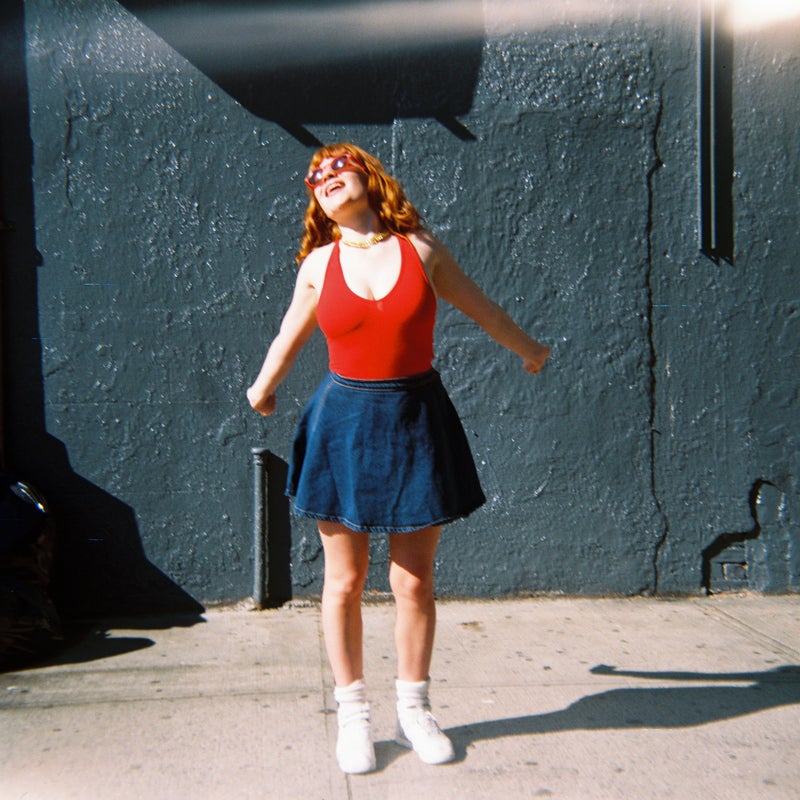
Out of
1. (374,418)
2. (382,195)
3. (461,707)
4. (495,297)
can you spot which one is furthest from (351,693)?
(495,297)

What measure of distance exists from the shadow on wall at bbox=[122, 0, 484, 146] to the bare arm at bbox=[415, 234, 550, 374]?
1.75m

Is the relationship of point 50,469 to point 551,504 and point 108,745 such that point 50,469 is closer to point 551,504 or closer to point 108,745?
point 108,745

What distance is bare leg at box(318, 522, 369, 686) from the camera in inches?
115

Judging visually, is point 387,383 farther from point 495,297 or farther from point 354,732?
point 495,297

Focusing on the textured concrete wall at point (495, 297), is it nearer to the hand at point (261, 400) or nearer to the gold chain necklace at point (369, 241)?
the hand at point (261, 400)

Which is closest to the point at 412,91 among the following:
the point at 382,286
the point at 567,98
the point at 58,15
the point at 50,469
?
the point at 567,98

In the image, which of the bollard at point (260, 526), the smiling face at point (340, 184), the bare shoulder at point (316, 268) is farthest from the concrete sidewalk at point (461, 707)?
the smiling face at point (340, 184)

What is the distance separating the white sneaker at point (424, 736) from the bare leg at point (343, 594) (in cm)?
21

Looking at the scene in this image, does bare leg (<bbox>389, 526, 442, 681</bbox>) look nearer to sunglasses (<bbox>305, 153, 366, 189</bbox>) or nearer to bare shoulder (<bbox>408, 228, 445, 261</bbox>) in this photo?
bare shoulder (<bbox>408, 228, 445, 261</bbox>)

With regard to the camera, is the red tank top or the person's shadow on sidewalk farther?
the person's shadow on sidewalk

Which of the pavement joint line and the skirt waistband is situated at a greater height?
the skirt waistband

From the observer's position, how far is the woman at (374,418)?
2.85m

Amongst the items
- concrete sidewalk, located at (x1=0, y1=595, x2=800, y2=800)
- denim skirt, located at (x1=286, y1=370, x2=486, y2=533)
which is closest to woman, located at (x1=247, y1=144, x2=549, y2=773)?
denim skirt, located at (x1=286, y1=370, x2=486, y2=533)

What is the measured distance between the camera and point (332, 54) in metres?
4.46
